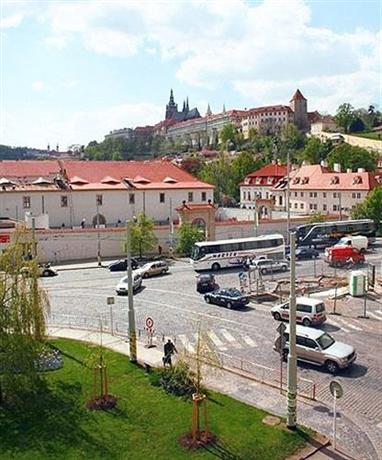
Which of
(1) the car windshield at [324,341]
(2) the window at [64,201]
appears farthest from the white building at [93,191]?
(1) the car windshield at [324,341]

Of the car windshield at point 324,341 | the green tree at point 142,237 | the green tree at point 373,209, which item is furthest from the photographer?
the green tree at point 373,209

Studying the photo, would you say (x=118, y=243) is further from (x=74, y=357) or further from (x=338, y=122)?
(x=338, y=122)

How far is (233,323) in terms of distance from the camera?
32625mm

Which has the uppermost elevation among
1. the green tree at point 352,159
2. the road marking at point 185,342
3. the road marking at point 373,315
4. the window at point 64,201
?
the green tree at point 352,159

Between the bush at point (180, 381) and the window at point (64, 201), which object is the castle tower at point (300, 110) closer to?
the window at point (64, 201)

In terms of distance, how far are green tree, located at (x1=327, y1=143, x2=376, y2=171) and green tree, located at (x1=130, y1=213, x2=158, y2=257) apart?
68.8 m

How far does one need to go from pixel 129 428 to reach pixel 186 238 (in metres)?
38.2

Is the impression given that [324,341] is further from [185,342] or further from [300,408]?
[185,342]

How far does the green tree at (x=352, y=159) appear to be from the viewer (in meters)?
116

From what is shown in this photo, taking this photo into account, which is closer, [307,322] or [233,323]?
[307,322]

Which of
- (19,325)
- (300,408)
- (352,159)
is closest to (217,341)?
(300,408)

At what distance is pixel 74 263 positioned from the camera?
5422cm

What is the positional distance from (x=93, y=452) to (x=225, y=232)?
45992 mm

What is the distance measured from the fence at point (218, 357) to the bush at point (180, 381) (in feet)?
2.34
